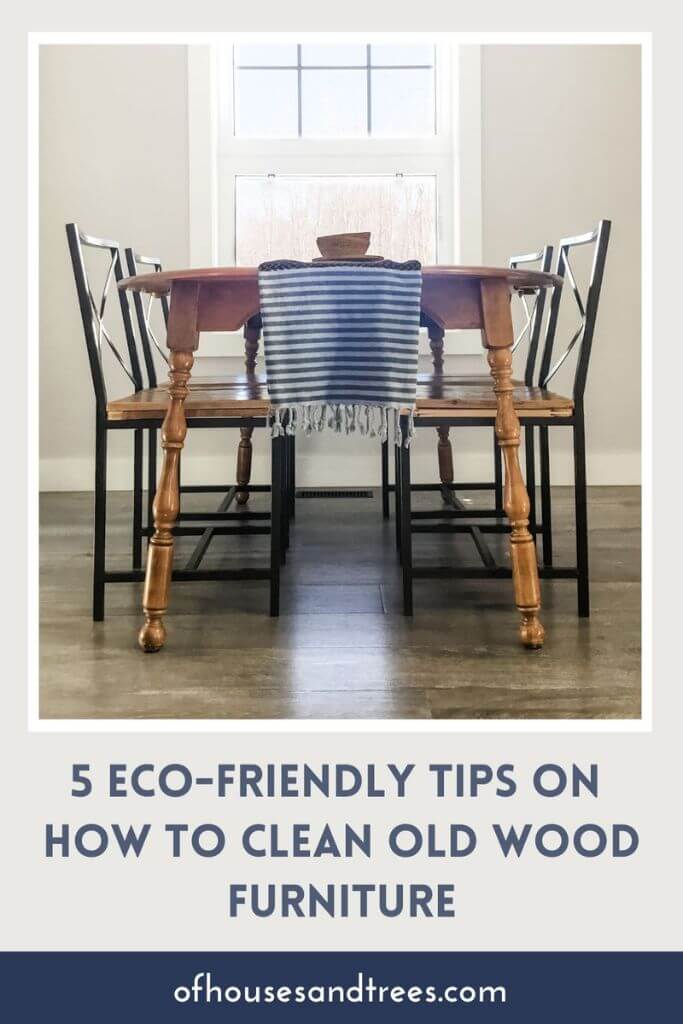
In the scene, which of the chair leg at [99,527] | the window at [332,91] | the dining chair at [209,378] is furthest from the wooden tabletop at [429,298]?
the window at [332,91]

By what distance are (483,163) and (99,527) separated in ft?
8.53

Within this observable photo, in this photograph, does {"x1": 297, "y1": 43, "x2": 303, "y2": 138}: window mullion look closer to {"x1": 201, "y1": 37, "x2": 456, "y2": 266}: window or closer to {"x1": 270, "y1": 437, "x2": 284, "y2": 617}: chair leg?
{"x1": 201, "y1": 37, "x2": 456, "y2": 266}: window

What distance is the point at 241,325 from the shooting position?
2.11m

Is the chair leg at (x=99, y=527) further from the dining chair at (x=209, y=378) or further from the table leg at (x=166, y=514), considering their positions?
the dining chair at (x=209, y=378)

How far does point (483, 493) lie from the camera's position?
412 centimetres

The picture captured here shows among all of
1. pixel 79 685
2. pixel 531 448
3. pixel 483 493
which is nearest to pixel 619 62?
pixel 483 493

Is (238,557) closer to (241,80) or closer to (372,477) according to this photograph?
(372,477)

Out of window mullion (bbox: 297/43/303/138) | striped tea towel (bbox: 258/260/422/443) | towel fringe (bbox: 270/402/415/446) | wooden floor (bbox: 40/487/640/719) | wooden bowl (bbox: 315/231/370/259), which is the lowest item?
wooden floor (bbox: 40/487/640/719)

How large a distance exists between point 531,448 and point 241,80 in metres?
2.39

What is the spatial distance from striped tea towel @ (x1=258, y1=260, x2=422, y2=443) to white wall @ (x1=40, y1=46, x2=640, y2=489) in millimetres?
2203

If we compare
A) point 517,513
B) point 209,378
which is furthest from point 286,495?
point 517,513

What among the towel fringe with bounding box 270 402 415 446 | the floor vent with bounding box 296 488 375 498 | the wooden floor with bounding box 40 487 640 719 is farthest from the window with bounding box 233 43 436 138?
the towel fringe with bounding box 270 402 415 446

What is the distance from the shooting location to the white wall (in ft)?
13.5

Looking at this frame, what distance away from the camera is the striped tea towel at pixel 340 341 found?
2.03 metres
